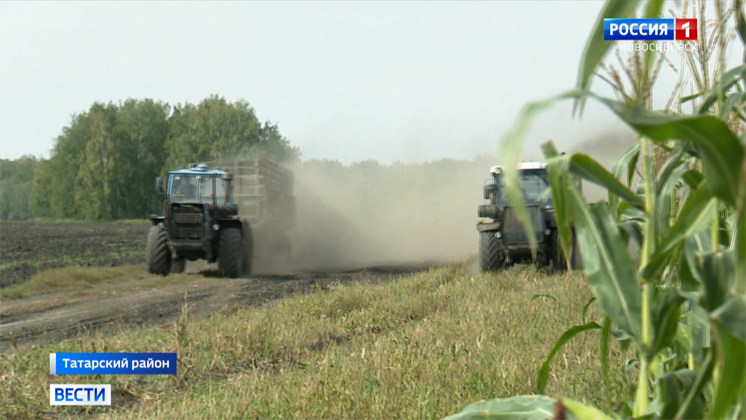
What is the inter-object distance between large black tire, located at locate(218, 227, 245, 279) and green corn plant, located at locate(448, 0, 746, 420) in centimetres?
1322

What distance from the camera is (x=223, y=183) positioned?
16016 millimetres

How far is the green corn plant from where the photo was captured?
4.23 feet

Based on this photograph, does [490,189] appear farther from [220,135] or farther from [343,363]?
[220,135]

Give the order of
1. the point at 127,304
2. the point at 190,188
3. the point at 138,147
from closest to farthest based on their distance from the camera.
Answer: the point at 127,304
the point at 190,188
the point at 138,147

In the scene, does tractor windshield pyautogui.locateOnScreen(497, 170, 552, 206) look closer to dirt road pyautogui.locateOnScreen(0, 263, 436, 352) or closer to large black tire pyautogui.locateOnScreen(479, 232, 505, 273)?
large black tire pyautogui.locateOnScreen(479, 232, 505, 273)

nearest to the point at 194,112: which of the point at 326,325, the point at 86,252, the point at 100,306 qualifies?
the point at 86,252

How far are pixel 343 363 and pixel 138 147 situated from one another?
207 ft

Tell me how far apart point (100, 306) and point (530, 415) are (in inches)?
420

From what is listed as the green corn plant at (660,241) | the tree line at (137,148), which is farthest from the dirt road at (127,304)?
the tree line at (137,148)

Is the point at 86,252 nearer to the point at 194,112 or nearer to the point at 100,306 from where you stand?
the point at 100,306

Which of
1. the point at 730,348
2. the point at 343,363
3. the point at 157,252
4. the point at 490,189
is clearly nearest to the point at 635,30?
the point at 730,348

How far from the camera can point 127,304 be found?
37.2ft
